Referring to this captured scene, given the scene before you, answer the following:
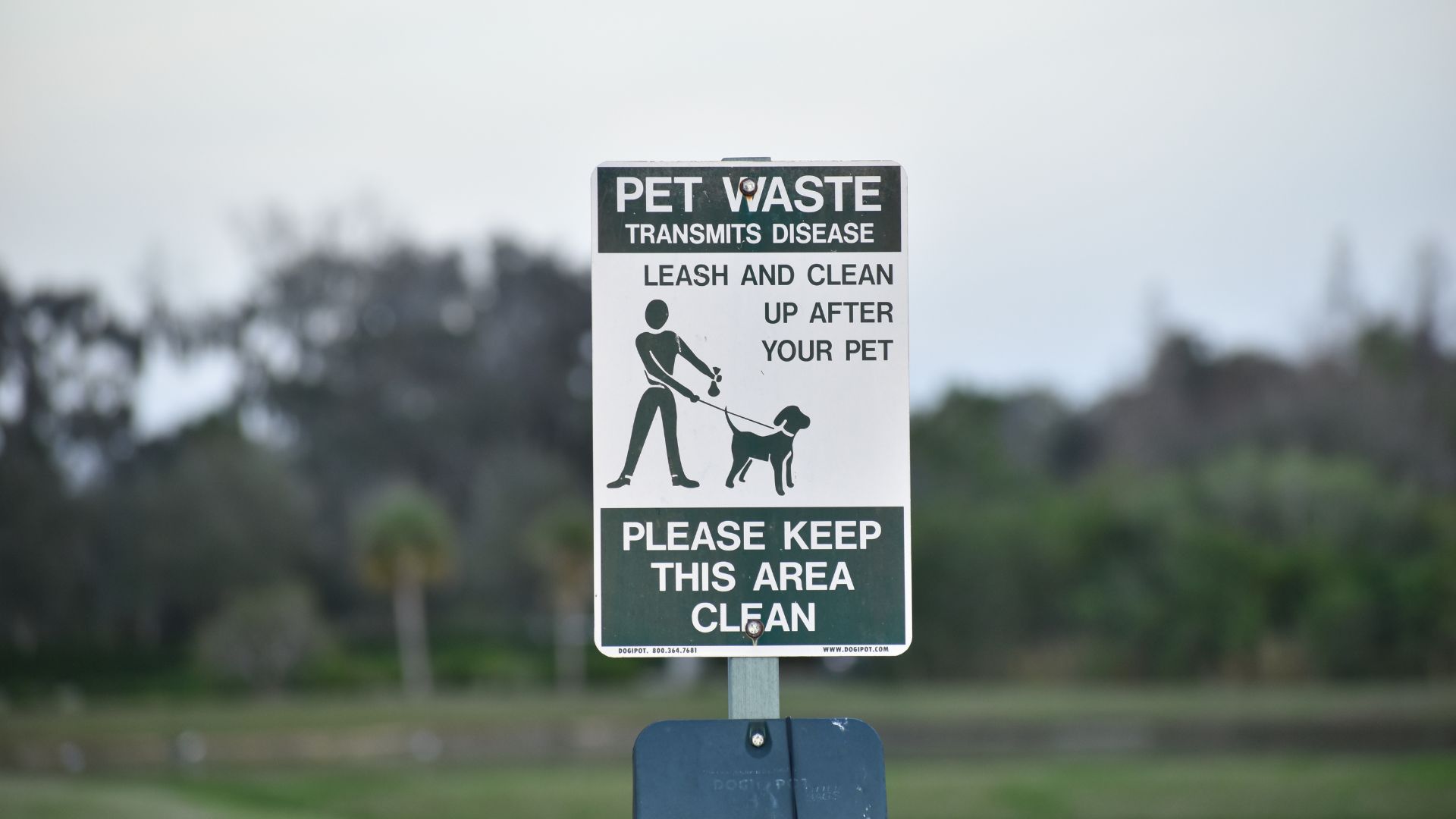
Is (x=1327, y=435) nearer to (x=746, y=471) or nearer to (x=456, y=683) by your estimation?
(x=456, y=683)

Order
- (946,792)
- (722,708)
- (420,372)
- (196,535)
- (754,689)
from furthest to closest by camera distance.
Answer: (420,372) → (196,535) → (722,708) → (946,792) → (754,689)

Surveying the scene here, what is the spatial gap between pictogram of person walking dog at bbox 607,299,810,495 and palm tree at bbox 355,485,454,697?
138 ft

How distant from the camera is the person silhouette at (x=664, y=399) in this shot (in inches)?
110

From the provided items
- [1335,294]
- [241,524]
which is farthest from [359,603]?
[1335,294]

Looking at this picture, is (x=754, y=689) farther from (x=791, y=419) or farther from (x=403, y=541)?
(x=403, y=541)

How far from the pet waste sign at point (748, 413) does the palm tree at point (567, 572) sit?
40.6m

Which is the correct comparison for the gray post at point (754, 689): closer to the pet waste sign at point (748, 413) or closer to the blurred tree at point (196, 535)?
the pet waste sign at point (748, 413)

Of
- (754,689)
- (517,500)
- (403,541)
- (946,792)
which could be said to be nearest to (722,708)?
(946,792)

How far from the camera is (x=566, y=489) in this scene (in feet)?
182

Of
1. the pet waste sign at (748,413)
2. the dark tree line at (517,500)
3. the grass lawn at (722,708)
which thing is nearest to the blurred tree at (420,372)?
the dark tree line at (517,500)

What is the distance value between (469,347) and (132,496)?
46.9 feet

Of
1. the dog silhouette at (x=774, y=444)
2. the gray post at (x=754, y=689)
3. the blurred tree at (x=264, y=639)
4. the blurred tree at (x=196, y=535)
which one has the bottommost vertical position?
the blurred tree at (x=264, y=639)

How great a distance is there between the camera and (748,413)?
280 cm

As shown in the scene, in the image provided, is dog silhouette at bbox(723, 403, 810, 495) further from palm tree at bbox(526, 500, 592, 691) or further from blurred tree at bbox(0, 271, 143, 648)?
blurred tree at bbox(0, 271, 143, 648)
